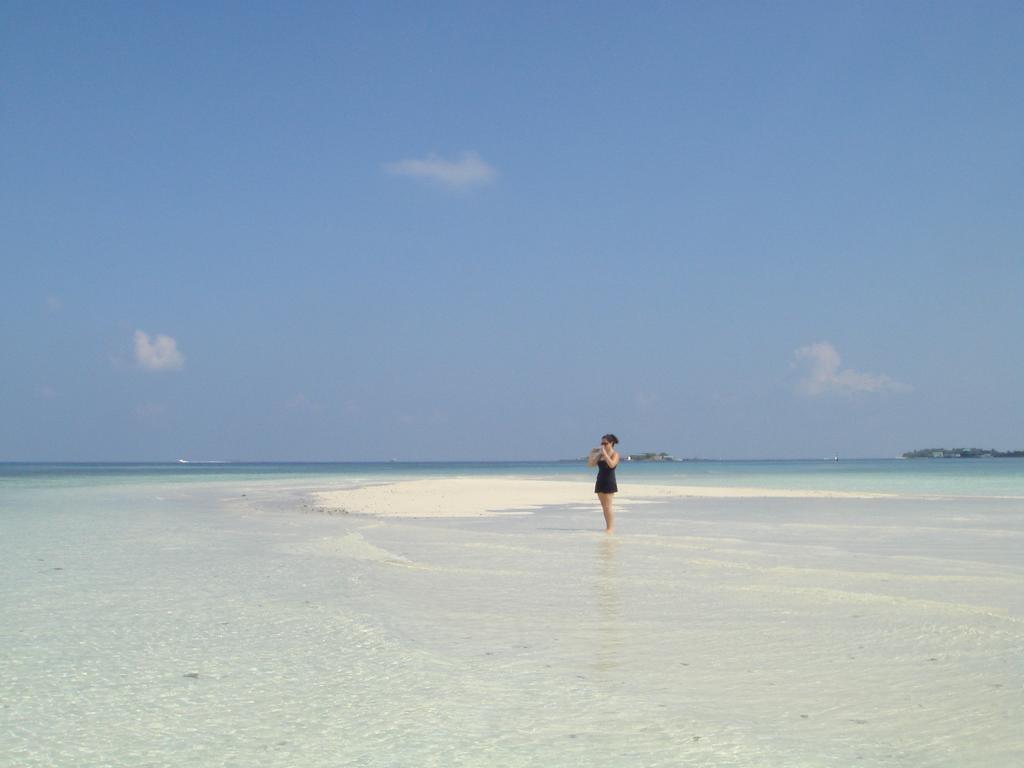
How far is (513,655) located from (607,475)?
1240 centimetres

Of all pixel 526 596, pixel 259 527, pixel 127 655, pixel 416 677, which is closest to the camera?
pixel 416 677

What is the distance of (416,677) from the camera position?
7656 millimetres

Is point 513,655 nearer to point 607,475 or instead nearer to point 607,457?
point 607,475

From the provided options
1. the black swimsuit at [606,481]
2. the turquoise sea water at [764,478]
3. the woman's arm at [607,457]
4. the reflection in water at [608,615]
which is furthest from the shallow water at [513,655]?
the turquoise sea water at [764,478]

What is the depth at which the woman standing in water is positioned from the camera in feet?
66.5

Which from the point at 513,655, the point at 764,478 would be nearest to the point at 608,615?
the point at 513,655

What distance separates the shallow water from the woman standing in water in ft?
8.56

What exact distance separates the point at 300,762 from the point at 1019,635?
→ 716cm

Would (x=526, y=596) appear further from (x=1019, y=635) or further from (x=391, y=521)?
(x=391, y=521)

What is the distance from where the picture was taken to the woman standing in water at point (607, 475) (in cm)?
2028

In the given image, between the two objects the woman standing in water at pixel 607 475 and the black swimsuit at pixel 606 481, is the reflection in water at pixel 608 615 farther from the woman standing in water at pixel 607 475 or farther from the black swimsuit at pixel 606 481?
the black swimsuit at pixel 606 481

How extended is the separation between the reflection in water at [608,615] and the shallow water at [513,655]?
0.18ft

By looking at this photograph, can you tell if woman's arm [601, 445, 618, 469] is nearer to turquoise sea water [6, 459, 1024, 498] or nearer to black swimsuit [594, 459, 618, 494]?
black swimsuit [594, 459, 618, 494]

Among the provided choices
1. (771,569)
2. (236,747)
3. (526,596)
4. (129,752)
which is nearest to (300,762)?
(236,747)
